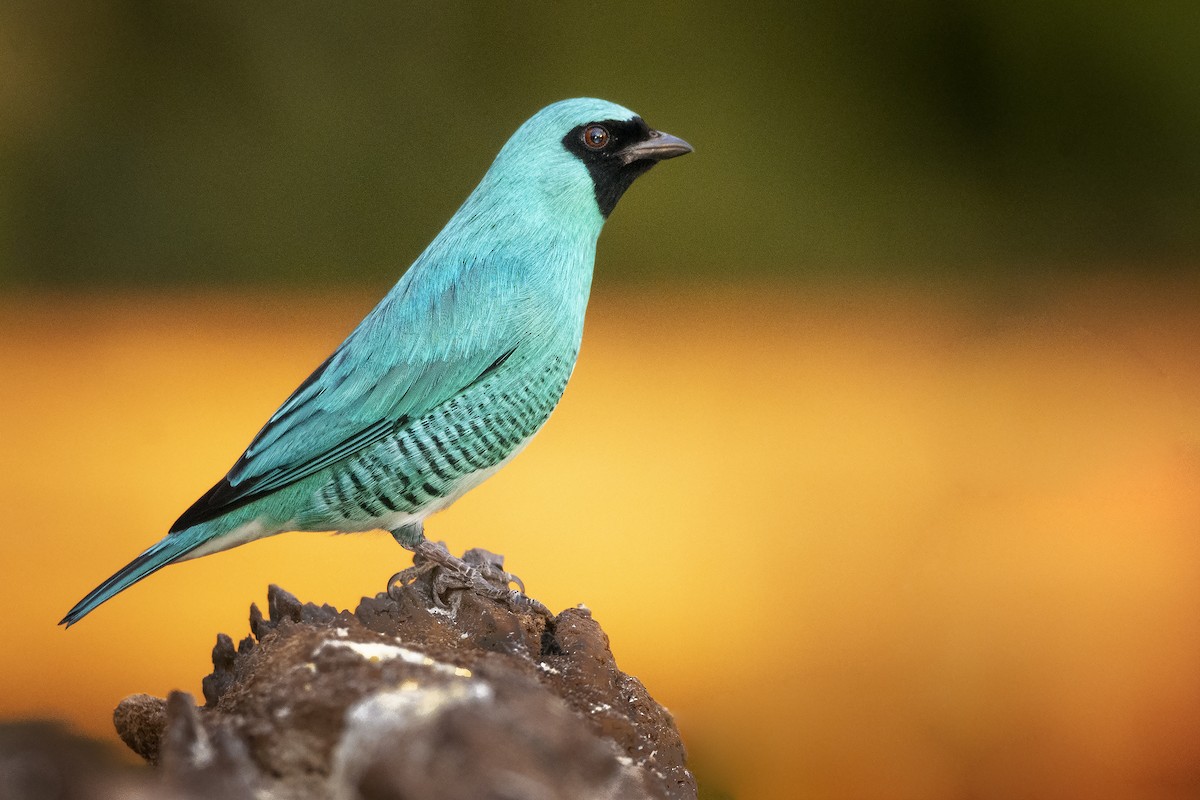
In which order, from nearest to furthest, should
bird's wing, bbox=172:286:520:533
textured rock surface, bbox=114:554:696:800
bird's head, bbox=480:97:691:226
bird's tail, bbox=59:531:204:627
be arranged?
textured rock surface, bbox=114:554:696:800, bird's tail, bbox=59:531:204:627, bird's wing, bbox=172:286:520:533, bird's head, bbox=480:97:691:226

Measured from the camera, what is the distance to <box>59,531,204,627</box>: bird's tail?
2412 millimetres

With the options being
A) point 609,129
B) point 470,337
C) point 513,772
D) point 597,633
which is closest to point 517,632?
point 597,633

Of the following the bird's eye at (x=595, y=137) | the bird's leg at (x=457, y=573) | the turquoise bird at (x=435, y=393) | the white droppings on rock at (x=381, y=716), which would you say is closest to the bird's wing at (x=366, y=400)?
the turquoise bird at (x=435, y=393)

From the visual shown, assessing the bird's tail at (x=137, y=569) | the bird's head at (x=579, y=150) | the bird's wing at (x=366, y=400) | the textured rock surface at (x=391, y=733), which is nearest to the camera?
the textured rock surface at (x=391, y=733)

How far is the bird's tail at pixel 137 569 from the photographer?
2.41 meters

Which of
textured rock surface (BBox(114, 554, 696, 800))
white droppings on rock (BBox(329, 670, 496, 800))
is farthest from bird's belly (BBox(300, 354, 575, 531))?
white droppings on rock (BBox(329, 670, 496, 800))

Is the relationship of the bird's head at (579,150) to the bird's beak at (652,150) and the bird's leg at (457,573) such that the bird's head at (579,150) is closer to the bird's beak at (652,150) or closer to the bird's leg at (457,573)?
the bird's beak at (652,150)

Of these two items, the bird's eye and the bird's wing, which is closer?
the bird's wing

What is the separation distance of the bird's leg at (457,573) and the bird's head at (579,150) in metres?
0.78

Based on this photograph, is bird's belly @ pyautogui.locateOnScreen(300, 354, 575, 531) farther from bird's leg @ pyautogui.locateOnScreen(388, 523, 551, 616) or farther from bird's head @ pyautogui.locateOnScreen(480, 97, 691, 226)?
bird's head @ pyautogui.locateOnScreen(480, 97, 691, 226)

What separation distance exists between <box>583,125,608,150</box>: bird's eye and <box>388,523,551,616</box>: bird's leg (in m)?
0.91

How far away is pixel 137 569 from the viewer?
2484 mm

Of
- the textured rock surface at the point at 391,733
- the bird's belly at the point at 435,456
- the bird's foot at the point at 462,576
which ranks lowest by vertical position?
the textured rock surface at the point at 391,733

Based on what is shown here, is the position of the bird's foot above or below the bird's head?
below
